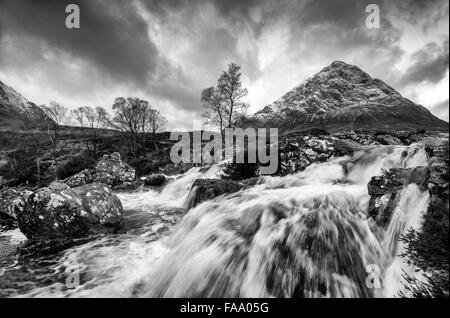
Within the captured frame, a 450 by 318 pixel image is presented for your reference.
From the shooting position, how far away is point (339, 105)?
123312 mm

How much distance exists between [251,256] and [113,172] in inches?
759

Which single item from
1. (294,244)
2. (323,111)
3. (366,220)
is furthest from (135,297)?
(323,111)

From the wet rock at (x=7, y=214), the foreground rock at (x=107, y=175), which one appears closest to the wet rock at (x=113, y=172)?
the foreground rock at (x=107, y=175)

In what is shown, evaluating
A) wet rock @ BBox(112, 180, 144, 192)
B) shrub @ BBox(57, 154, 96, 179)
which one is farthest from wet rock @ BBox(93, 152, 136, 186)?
shrub @ BBox(57, 154, 96, 179)

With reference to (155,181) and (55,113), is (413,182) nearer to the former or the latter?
(155,181)

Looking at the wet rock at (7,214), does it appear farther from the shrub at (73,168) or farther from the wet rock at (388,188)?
the shrub at (73,168)

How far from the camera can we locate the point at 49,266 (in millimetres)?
5836

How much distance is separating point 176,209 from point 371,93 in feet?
490

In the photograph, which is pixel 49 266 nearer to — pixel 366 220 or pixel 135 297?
pixel 135 297

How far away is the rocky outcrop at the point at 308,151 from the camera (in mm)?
12422

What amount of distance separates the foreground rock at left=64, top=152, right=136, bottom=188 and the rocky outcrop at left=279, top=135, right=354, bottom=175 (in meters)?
14.1

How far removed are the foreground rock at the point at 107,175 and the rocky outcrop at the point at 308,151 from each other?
1408cm

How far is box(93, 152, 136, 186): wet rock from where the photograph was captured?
1969cm

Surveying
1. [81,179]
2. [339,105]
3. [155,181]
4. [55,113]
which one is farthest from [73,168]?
[339,105]
